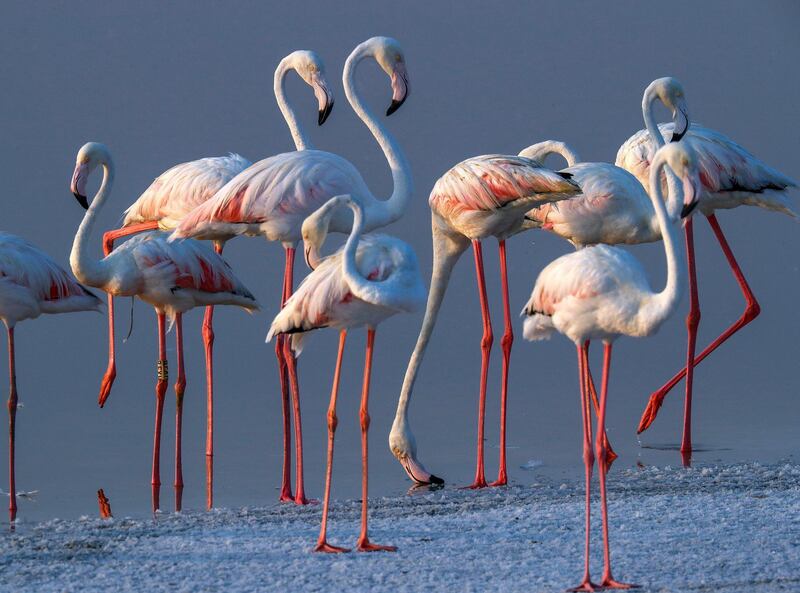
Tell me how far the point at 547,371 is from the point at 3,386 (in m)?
3.92

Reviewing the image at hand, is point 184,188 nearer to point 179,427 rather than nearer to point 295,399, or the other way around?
point 179,427

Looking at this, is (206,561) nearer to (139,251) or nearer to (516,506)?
(516,506)

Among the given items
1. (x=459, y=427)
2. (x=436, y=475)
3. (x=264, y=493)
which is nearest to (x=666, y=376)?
(x=459, y=427)

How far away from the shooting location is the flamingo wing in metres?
9.13

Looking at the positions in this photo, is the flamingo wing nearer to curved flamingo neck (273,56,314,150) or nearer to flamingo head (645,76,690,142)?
curved flamingo neck (273,56,314,150)

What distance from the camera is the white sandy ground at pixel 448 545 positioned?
5566 mm

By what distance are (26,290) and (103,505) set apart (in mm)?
1277

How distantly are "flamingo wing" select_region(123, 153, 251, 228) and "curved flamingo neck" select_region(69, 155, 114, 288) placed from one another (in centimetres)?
79

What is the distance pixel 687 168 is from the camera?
5617mm

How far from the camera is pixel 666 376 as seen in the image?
37.7ft

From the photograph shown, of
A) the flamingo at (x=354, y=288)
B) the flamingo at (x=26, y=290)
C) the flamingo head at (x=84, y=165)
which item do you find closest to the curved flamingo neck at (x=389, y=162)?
the flamingo head at (x=84, y=165)

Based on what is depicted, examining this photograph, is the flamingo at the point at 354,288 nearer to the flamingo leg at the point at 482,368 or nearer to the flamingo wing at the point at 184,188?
the flamingo leg at the point at 482,368

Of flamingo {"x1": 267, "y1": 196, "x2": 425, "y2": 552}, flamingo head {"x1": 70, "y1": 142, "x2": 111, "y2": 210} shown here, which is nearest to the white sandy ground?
flamingo {"x1": 267, "y1": 196, "x2": 425, "y2": 552}

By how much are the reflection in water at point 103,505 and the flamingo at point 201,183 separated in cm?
111
